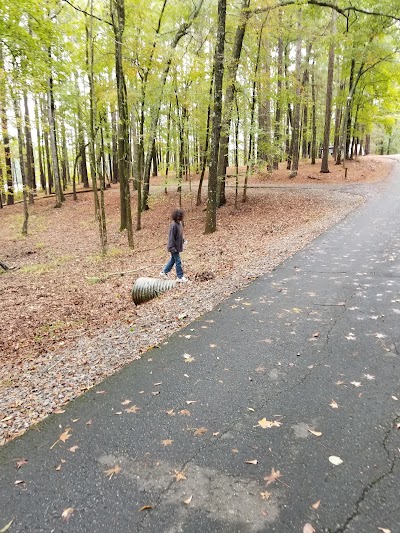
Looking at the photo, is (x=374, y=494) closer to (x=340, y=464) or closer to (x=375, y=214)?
(x=340, y=464)

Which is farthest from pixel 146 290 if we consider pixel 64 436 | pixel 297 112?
pixel 297 112

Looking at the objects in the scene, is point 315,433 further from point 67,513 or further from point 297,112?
point 297,112

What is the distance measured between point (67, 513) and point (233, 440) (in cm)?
149

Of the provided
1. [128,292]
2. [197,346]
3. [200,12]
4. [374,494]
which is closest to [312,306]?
[197,346]

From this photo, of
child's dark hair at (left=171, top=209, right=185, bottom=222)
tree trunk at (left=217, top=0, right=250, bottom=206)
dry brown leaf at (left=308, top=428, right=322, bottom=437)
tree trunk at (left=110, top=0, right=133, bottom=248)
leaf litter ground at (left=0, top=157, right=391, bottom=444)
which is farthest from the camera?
tree trunk at (left=217, top=0, right=250, bottom=206)

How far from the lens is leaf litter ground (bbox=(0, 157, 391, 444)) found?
4719 millimetres

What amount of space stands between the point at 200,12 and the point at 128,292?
50.4ft

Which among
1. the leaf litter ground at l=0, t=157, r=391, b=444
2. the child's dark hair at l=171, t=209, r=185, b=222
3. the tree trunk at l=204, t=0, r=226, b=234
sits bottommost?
the leaf litter ground at l=0, t=157, r=391, b=444

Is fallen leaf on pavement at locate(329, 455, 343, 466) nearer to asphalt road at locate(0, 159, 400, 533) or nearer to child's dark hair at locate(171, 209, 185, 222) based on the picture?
asphalt road at locate(0, 159, 400, 533)

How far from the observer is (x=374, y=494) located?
262 cm

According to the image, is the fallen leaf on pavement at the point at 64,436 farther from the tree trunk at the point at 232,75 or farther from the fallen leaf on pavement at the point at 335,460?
the tree trunk at the point at 232,75

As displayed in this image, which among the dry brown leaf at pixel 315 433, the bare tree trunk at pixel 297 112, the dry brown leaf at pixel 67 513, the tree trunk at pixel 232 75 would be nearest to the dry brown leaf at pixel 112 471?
the dry brown leaf at pixel 67 513

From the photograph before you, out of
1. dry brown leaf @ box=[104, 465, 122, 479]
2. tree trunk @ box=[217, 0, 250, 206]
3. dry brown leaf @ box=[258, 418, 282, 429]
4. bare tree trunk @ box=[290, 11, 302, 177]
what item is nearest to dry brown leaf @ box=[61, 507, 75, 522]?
dry brown leaf @ box=[104, 465, 122, 479]

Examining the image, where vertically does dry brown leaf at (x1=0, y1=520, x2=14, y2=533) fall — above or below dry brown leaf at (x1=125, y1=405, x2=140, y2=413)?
below
